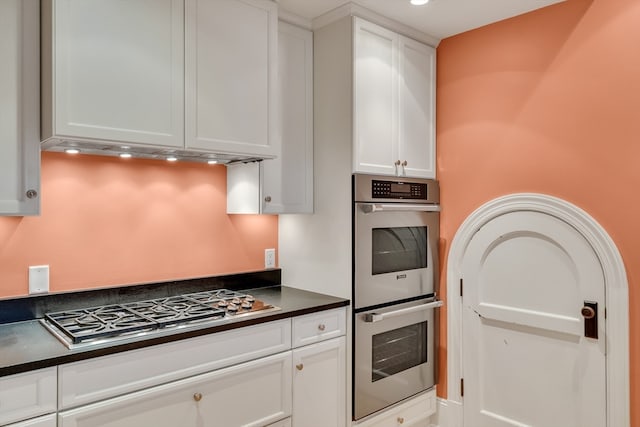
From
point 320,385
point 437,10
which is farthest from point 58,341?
point 437,10

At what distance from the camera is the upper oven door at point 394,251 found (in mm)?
2506

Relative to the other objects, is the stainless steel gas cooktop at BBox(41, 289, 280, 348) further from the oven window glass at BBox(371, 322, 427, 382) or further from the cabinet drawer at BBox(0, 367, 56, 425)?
the oven window glass at BBox(371, 322, 427, 382)

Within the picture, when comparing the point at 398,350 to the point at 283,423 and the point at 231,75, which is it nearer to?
the point at 283,423

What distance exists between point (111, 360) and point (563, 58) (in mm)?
2621

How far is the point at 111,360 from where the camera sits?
5.52 feet

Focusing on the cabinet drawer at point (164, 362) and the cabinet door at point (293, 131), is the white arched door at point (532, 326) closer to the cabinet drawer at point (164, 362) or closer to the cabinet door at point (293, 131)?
the cabinet door at point (293, 131)

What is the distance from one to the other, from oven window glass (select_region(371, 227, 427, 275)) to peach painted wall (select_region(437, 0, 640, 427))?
0.22 m

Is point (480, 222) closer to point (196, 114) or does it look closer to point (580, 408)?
point (580, 408)

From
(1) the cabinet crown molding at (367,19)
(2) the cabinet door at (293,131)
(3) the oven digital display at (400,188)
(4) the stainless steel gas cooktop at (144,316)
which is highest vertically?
(1) the cabinet crown molding at (367,19)

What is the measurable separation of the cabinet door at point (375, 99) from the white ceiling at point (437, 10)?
123 millimetres

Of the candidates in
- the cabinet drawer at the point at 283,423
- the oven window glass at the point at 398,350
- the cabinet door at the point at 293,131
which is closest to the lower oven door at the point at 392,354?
the oven window glass at the point at 398,350

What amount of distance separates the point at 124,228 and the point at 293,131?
107cm

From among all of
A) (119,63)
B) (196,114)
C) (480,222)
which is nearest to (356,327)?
(480,222)

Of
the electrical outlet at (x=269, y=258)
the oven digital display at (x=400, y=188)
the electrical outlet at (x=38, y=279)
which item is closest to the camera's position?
the electrical outlet at (x=38, y=279)
